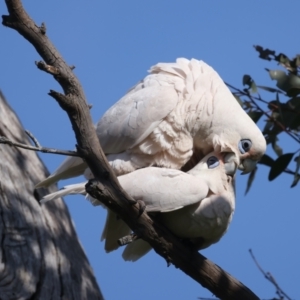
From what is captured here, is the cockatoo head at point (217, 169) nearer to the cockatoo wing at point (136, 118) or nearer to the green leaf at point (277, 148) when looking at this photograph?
the cockatoo wing at point (136, 118)

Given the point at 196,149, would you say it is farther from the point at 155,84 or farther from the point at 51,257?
the point at 51,257

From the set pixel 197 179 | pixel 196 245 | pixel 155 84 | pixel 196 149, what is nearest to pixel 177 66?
pixel 155 84

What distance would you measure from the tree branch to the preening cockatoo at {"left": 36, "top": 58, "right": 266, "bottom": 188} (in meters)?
0.37

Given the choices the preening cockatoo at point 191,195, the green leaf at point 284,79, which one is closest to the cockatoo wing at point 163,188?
the preening cockatoo at point 191,195

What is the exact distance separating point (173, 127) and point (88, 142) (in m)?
0.65

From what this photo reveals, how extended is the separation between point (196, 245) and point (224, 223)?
5.5 inches

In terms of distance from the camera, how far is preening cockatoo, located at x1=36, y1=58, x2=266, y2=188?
8.60 feet

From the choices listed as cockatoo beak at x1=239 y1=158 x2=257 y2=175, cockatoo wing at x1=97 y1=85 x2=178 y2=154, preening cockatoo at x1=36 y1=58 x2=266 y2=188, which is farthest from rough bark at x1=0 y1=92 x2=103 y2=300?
cockatoo beak at x1=239 y1=158 x2=257 y2=175

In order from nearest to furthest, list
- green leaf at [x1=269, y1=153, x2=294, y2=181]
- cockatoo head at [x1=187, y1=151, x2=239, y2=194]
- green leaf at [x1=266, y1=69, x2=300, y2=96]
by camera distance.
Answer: cockatoo head at [x1=187, y1=151, x2=239, y2=194] → green leaf at [x1=266, y1=69, x2=300, y2=96] → green leaf at [x1=269, y1=153, x2=294, y2=181]

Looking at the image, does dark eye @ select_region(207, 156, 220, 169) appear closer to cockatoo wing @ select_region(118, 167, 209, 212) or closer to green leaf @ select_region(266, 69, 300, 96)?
cockatoo wing @ select_region(118, 167, 209, 212)

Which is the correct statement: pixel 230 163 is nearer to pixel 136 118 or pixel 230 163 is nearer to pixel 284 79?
pixel 136 118

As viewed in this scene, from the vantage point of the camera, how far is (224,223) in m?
2.56

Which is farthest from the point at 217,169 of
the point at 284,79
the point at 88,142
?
the point at 284,79

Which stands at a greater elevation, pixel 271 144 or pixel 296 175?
pixel 271 144
